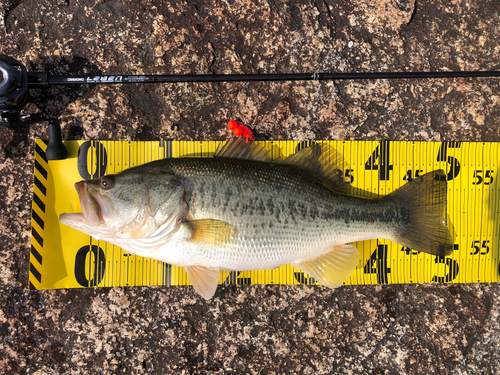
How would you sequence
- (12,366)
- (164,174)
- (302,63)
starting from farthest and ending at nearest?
(302,63)
(12,366)
(164,174)

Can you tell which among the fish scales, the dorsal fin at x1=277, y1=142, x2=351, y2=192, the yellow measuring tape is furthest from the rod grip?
the dorsal fin at x1=277, y1=142, x2=351, y2=192

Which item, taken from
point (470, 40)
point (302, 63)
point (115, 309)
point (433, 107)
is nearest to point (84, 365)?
point (115, 309)

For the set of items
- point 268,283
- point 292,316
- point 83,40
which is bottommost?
point 292,316

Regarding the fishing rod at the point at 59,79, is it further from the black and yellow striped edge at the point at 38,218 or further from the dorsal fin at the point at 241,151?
the dorsal fin at the point at 241,151

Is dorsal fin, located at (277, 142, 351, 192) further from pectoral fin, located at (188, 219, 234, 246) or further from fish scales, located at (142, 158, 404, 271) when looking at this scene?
pectoral fin, located at (188, 219, 234, 246)

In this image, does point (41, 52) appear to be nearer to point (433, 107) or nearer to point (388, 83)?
point (388, 83)

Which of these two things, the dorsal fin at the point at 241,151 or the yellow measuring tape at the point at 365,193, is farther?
the yellow measuring tape at the point at 365,193

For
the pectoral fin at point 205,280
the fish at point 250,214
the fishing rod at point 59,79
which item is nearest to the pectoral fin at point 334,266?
the fish at point 250,214
